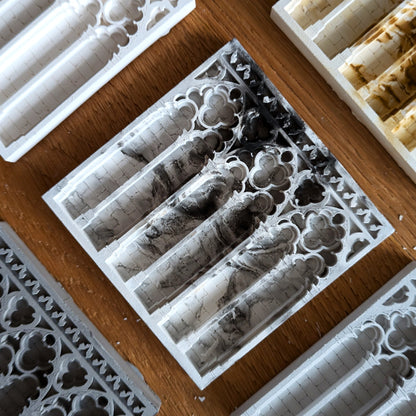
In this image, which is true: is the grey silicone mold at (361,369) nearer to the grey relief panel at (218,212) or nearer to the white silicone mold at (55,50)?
the grey relief panel at (218,212)

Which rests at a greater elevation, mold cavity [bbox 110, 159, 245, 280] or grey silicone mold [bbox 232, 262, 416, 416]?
mold cavity [bbox 110, 159, 245, 280]

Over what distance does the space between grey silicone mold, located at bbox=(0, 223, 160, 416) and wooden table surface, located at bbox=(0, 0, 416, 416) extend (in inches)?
2.9

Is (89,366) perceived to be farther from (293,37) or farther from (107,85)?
(293,37)

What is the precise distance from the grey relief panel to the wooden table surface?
74 millimetres

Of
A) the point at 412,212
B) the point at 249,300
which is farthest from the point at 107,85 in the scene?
the point at 412,212

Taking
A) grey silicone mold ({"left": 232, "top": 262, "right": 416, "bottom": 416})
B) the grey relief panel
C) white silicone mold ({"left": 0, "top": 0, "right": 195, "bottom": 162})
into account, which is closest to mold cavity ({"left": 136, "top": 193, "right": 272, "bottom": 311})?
the grey relief panel

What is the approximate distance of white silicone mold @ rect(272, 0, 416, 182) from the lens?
108cm

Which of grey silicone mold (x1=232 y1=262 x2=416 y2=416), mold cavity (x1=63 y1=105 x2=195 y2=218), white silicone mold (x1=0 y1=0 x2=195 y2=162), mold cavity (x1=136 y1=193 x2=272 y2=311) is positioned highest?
white silicone mold (x1=0 y1=0 x2=195 y2=162)

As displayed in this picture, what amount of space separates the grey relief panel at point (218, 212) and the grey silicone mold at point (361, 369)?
0.33 feet

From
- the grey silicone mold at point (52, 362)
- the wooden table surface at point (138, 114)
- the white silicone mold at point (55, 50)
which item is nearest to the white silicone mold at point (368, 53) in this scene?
the wooden table surface at point (138, 114)

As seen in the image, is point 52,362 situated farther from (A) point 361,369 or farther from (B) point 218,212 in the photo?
(A) point 361,369

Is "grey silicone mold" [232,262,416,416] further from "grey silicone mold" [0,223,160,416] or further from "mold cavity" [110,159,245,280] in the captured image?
"mold cavity" [110,159,245,280]

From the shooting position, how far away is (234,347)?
108 centimetres

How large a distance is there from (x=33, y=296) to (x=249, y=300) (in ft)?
1.48
